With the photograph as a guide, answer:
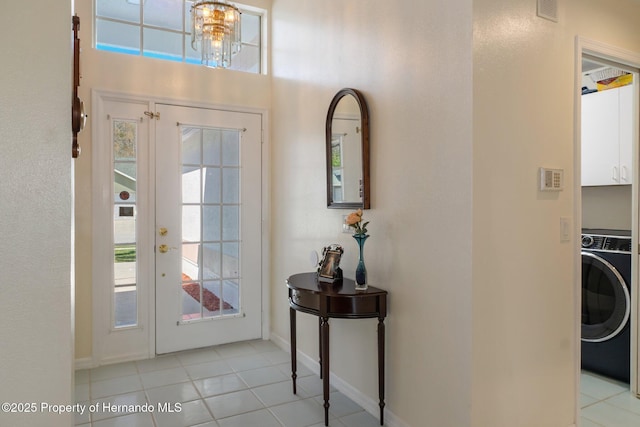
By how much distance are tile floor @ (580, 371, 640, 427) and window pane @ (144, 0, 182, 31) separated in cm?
421

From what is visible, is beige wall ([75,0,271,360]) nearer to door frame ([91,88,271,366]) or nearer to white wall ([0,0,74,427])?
door frame ([91,88,271,366])

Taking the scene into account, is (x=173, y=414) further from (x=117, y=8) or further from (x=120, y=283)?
(x=117, y=8)

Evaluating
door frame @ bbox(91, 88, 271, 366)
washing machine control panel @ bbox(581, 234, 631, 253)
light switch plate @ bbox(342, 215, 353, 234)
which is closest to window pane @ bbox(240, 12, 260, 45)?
door frame @ bbox(91, 88, 271, 366)

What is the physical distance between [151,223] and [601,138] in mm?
3787

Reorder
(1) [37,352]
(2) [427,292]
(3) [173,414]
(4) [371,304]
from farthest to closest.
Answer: (3) [173,414] → (4) [371,304] → (2) [427,292] → (1) [37,352]

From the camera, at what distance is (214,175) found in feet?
12.2

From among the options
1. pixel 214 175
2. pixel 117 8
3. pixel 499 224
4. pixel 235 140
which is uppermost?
pixel 117 8

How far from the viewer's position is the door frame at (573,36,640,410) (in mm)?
2283

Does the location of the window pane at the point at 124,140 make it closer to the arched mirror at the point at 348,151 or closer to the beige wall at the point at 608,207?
the arched mirror at the point at 348,151

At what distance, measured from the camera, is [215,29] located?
9.18 ft

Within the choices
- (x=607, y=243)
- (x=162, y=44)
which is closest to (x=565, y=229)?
(x=607, y=243)

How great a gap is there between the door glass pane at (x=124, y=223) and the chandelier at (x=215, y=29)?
1046 mm

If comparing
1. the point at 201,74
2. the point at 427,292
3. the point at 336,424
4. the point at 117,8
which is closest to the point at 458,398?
the point at 427,292

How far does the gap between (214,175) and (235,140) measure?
15.1 inches
